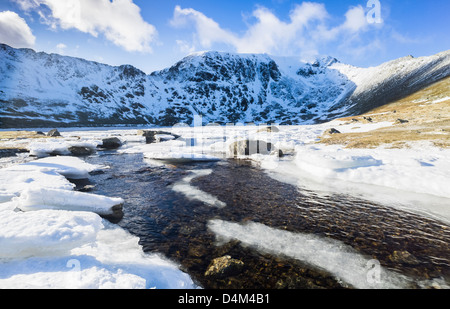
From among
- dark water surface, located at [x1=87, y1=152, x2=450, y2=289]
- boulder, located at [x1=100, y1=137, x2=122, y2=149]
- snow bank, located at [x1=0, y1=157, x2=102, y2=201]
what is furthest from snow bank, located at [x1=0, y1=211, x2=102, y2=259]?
boulder, located at [x1=100, y1=137, x2=122, y2=149]

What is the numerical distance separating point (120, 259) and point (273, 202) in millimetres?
7162

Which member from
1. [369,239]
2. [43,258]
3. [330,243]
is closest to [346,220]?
[369,239]

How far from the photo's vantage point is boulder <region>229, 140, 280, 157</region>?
24.1m

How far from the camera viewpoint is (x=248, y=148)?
2423 centimetres

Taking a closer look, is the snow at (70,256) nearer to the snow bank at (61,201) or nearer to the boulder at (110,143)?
the snow bank at (61,201)

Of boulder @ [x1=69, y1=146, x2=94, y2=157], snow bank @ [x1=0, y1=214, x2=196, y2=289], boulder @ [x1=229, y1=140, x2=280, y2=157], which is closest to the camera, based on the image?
snow bank @ [x1=0, y1=214, x2=196, y2=289]

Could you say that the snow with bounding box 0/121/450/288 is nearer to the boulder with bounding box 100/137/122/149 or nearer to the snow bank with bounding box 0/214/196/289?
the snow bank with bounding box 0/214/196/289

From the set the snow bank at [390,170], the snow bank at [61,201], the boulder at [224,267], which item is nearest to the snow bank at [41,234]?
the snow bank at [61,201]

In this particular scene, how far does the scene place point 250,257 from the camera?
6348 millimetres

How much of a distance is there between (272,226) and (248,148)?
1645 centimetres

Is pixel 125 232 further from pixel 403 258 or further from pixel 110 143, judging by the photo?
pixel 110 143

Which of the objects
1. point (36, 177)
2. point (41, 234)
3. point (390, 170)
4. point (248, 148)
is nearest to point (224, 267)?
point (41, 234)

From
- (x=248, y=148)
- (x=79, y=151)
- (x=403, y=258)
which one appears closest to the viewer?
(x=403, y=258)

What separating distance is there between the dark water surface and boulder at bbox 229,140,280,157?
10.5 meters
